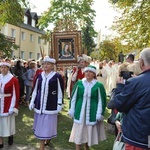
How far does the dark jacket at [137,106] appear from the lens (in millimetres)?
3074

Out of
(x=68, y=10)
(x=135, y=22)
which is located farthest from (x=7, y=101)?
(x=68, y=10)

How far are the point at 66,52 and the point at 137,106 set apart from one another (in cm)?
495

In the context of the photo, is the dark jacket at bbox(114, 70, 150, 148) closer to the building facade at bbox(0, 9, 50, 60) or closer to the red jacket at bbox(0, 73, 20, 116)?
the red jacket at bbox(0, 73, 20, 116)

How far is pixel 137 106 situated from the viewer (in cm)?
312

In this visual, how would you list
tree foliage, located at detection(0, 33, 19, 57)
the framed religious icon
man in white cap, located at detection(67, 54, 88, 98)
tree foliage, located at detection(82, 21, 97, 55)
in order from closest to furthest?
man in white cap, located at detection(67, 54, 88, 98), the framed religious icon, tree foliage, located at detection(0, 33, 19, 57), tree foliage, located at detection(82, 21, 97, 55)

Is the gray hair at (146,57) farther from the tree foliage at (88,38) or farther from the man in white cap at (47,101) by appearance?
the tree foliage at (88,38)

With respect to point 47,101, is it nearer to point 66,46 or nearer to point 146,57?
point 66,46

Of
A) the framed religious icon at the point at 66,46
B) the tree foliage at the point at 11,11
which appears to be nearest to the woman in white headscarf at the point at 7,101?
the framed religious icon at the point at 66,46

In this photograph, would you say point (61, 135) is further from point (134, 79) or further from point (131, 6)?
point (131, 6)

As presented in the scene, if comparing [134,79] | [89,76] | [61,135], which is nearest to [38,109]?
[89,76]

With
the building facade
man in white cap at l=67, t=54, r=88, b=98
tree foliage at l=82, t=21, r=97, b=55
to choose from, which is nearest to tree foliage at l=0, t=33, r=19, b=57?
man in white cap at l=67, t=54, r=88, b=98

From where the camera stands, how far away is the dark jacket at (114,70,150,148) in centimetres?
307

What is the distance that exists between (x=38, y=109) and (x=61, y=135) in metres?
1.78

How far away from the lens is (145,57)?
313 cm
